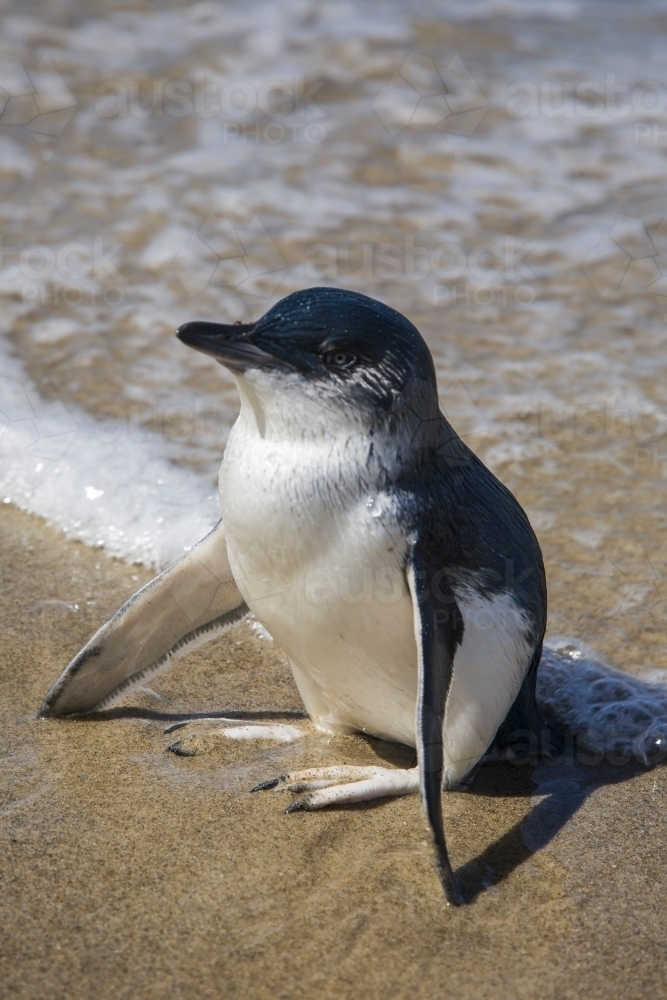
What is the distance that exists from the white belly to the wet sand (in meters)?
0.22

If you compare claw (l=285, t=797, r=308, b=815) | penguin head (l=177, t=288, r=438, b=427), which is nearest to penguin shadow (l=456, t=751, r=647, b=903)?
claw (l=285, t=797, r=308, b=815)

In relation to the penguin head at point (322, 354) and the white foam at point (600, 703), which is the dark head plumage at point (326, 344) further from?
the white foam at point (600, 703)

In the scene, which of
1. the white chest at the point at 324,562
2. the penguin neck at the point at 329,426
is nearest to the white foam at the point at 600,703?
the white chest at the point at 324,562

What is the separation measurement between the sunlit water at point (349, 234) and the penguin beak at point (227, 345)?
1825mm

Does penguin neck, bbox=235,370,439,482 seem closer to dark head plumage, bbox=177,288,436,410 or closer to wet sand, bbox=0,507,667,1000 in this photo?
dark head plumage, bbox=177,288,436,410

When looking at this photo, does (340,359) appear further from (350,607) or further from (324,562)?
(350,607)

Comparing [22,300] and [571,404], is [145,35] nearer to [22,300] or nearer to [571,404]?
[22,300]

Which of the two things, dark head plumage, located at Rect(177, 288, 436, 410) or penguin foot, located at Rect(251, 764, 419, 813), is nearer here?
dark head plumage, located at Rect(177, 288, 436, 410)

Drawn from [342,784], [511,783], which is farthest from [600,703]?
[342,784]

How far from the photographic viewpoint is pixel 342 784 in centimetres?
309

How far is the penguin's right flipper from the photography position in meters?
3.42

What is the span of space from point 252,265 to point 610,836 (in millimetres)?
4796

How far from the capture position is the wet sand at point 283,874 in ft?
8.10

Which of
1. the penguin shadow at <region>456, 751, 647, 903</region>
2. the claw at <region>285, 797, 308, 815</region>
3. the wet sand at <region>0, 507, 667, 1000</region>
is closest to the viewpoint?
the wet sand at <region>0, 507, 667, 1000</region>
